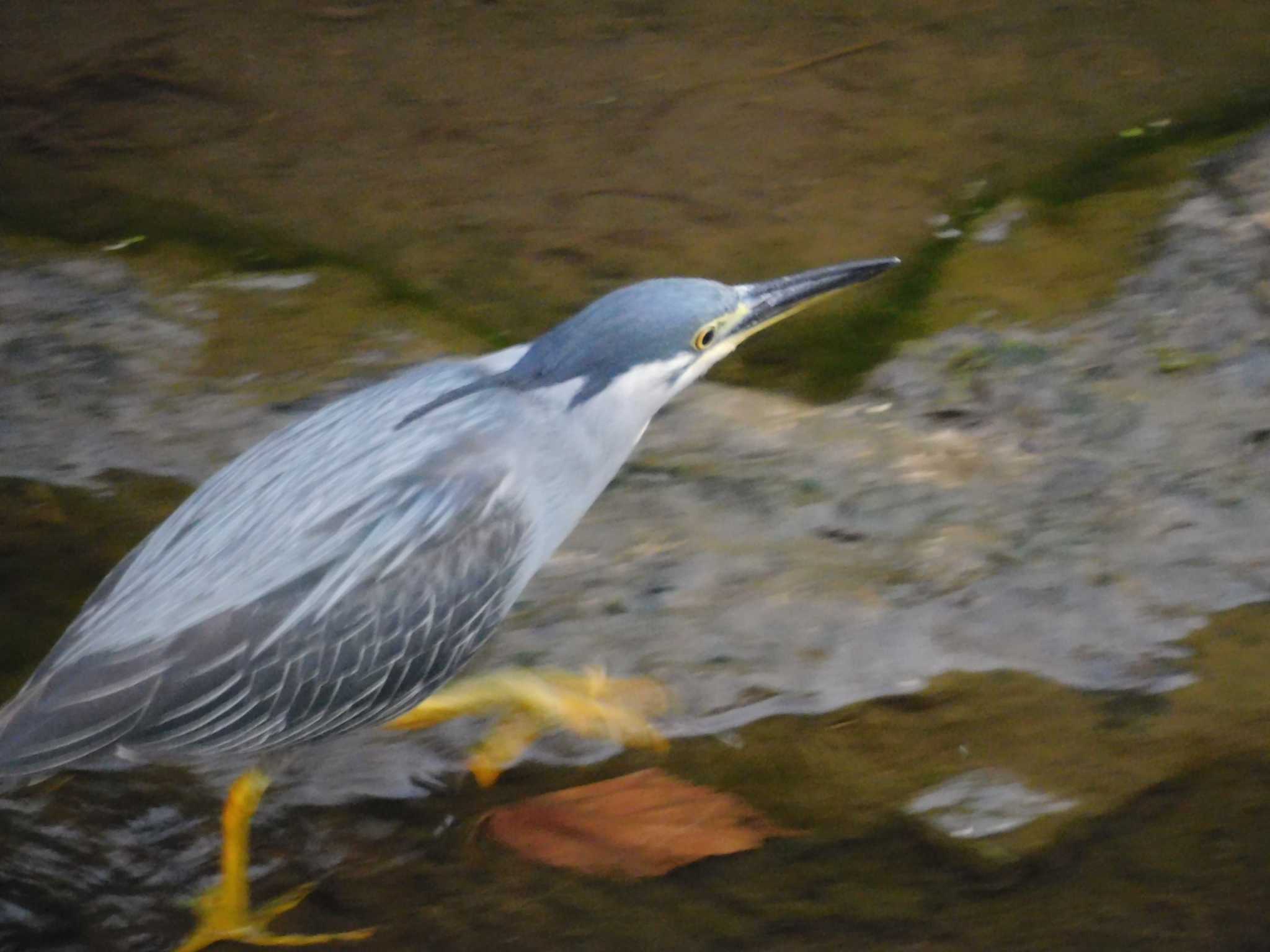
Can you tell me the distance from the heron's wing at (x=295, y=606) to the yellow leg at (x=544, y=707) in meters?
0.27

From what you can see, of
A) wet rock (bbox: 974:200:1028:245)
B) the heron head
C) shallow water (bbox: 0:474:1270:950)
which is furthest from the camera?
wet rock (bbox: 974:200:1028:245)

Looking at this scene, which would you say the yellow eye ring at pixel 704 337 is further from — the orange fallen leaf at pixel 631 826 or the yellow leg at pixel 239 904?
the yellow leg at pixel 239 904

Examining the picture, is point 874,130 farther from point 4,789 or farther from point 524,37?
point 4,789

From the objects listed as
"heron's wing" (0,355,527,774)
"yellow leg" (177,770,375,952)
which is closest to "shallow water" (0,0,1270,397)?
"heron's wing" (0,355,527,774)

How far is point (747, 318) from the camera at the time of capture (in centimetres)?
346

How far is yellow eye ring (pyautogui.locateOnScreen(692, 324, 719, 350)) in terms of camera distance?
3.35 m

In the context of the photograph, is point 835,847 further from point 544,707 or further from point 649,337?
Result: point 649,337

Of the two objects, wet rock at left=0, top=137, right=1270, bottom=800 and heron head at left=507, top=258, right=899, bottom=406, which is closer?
heron head at left=507, top=258, right=899, bottom=406

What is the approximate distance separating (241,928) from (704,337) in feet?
5.65

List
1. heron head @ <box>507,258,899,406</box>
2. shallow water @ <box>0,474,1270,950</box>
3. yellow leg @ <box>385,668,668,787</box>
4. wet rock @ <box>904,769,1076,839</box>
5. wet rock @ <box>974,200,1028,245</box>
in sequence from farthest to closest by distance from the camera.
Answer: wet rock @ <box>974,200,1028,245</box>
yellow leg @ <box>385,668,668,787</box>
heron head @ <box>507,258,899,406</box>
wet rock @ <box>904,769,1076,839</box>
shallow water @ <box>0,474,1270,950</box>

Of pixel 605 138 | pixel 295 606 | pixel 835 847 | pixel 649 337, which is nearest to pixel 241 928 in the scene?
pixel 295 606

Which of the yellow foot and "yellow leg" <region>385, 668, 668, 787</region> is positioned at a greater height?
"yellow leg" <region>385, 668, 668, 787</region>

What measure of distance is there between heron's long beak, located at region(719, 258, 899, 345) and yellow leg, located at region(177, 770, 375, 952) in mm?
1563

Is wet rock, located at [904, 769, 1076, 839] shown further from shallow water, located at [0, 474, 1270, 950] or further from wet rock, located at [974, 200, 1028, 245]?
wet rock, located at [974, 200, 1028, 245]
